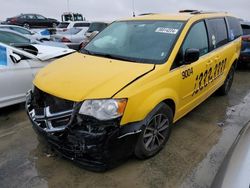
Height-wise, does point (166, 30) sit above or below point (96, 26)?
above

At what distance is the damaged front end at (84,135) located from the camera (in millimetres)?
2910

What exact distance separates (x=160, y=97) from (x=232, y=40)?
3.21 metres

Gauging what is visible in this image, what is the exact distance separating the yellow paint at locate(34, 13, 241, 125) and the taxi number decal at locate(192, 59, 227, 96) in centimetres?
11

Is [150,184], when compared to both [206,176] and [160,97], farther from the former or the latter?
[160,97]

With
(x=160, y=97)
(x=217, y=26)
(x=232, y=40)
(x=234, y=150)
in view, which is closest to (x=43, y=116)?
(x=160, y=97)

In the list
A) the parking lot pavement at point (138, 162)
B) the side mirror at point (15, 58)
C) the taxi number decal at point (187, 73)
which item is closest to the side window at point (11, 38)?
the side mirror at point (15, 58)

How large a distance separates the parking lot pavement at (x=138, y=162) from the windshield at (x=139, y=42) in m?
1.27

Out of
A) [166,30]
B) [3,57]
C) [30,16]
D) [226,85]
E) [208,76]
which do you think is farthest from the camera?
[30,16]

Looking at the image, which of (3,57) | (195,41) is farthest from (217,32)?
(3,57)

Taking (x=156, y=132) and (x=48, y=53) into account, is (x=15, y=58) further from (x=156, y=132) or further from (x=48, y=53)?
(x=156, y=132)

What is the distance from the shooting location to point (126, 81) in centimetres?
311

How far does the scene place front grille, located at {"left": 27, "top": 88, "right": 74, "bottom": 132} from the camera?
302cm

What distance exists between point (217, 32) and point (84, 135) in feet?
10.9

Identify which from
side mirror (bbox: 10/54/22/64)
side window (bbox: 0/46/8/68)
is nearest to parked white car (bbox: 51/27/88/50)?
side mirror (bbox: 10/54/22/64)
